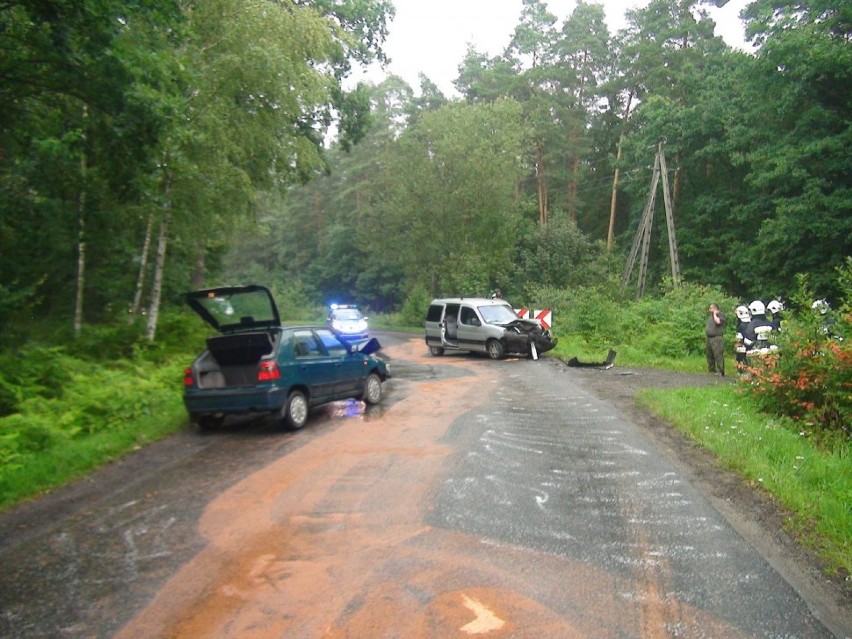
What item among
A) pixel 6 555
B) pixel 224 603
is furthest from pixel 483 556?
pixel 6 555

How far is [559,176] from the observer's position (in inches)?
1837

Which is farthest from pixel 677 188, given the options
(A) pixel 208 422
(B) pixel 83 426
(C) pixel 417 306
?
(B) pixel 83 426

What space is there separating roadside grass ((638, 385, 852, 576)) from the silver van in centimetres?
883

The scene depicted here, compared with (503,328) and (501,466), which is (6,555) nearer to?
(501,466)

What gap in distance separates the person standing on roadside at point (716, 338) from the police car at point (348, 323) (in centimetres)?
1298

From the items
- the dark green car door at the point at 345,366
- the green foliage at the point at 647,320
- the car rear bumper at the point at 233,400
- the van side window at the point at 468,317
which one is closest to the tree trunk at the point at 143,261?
the dark green car door at the point at 345,366

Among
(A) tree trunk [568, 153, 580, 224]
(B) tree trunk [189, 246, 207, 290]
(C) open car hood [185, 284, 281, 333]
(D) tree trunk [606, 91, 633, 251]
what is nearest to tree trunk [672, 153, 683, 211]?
(D) tree trunk [606, 91, 633, 251]

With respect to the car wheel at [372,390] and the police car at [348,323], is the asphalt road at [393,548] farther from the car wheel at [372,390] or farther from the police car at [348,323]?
the police car at [348,323]

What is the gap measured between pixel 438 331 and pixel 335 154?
47.7 metres

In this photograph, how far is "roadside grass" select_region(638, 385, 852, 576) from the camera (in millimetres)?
5184

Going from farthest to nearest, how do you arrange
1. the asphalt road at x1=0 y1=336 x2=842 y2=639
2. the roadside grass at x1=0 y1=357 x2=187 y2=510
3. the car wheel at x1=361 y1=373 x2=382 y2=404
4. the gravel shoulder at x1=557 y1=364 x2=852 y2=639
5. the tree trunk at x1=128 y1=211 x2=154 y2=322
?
the tree trunk at x1=128 y1=211 x2=154 y2=322, the car wheel at x1=361 y1=373 x2=382 y2=404, the roadside grass at x1=0 y1=357 x2=187 y2=510, the gravel shoulder at x1=557 y1=364 x2=852 y2=639, the asphalt road at x1=0 y1=336 x2=842 y2=639

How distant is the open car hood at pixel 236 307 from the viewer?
10.4 metres

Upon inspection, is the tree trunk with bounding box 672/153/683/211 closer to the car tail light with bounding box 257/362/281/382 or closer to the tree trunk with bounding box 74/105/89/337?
the tree trunk with bounding box 74/105/89/337

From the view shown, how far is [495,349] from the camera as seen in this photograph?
2069 centimetres
